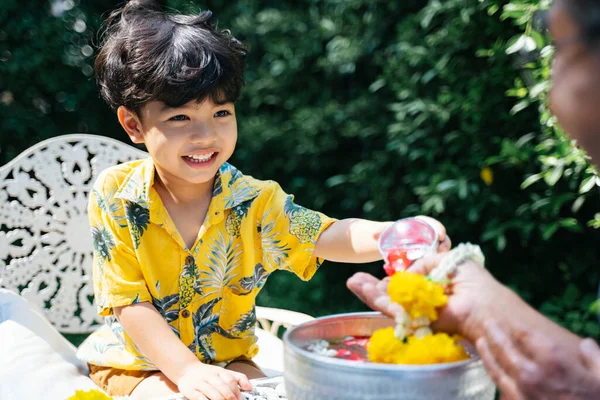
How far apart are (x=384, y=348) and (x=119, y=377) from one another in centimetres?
95

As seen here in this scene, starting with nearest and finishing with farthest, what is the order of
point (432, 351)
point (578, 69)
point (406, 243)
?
1. point (578, 69)
2. point (432, 351)
3. point (406, 243)

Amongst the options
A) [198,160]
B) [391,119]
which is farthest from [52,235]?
[391,119]

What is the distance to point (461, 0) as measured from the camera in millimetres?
3016

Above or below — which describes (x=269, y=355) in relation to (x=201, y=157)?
below

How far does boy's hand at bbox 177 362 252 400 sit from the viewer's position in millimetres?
1347

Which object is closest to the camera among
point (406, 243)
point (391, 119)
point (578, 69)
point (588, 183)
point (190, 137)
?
point (578, 69)

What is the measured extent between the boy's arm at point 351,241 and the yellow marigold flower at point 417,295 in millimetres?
604

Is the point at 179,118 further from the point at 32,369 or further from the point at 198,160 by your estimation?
the point at 32,369

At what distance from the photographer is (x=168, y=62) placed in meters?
1.66

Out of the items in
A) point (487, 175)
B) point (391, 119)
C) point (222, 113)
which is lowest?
point (222, 113)

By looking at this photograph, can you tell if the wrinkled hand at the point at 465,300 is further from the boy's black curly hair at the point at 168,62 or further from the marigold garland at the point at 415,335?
the boy's black curly hair at the point at 168,62

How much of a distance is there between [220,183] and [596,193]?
1663mm

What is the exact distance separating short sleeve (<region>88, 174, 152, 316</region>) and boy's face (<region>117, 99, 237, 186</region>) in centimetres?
16

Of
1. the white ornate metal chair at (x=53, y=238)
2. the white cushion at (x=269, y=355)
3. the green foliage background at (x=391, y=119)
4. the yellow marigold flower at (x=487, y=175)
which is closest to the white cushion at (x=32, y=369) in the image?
the white ornate metal chair at (x=53, y=238)
